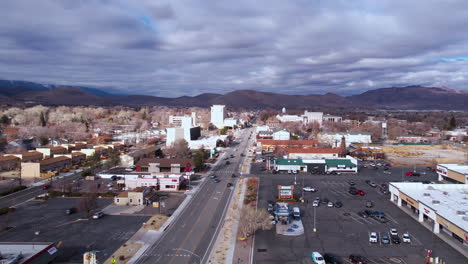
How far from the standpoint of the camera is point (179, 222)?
1537 cm

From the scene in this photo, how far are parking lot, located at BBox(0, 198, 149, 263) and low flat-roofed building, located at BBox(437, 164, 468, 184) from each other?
2122 cm

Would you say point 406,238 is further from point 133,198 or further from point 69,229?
point 69,229

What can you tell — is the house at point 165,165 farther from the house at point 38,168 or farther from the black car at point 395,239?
the black car at point 395,239

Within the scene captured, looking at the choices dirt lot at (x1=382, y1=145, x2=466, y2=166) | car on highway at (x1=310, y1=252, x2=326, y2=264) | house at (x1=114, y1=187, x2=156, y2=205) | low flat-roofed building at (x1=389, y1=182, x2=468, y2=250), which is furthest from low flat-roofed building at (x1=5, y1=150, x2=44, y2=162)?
dirt lot at (x1=382, y1=145, x2=466, y2=166)

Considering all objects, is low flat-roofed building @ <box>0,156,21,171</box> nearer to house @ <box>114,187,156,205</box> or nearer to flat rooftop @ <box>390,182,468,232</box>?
house @ <box>114,187,156,205</box>

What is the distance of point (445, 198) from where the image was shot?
16406 mm

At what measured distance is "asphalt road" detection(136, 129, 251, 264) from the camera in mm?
11734

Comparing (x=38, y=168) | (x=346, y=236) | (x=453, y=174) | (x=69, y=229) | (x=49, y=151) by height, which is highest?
(x=49, y=151)

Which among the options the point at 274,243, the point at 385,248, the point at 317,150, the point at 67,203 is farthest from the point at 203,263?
the point at 317,150

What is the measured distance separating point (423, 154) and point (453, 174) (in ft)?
45.6

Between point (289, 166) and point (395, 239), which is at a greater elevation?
point (289, 166)

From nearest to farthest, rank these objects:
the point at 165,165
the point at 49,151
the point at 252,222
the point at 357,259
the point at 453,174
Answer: the point at 357,259
the point at 252,222
the point at 453,174
the point at 165,165
the point at 49,151

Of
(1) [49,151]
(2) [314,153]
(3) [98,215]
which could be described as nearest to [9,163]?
(1) [49,151]

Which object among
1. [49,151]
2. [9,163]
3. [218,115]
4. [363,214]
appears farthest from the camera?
[218,115]
